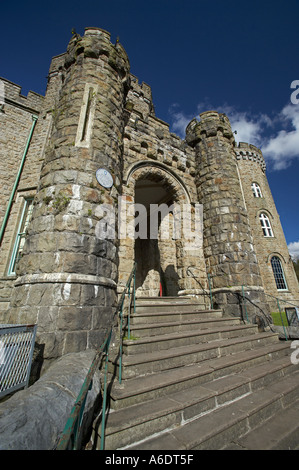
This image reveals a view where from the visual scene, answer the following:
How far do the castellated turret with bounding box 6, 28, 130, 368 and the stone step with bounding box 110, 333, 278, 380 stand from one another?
959 mm

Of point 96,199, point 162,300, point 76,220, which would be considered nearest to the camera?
point 76,220

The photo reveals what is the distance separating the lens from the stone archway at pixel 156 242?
630cm

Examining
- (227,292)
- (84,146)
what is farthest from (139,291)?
(84,146)

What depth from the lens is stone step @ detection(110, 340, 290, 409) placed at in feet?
8.05

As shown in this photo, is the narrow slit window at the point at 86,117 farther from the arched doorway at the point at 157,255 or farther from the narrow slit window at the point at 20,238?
the arched doorway at the point at 157,255

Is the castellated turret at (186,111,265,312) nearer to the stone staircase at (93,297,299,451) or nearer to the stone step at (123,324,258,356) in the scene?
the stone step at (123,324,258,356)

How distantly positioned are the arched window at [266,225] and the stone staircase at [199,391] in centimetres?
1571

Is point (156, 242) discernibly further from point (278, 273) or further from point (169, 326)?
point (278, 273)

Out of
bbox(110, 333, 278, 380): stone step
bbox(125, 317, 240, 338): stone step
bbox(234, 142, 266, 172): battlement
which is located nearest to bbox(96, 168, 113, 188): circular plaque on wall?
bbox(125, 317, 240, 338): stone step

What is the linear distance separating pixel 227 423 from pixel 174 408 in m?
0.59

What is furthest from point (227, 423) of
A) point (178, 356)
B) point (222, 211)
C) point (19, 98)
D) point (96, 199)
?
point (19, 98)

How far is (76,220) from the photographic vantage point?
13.5ft

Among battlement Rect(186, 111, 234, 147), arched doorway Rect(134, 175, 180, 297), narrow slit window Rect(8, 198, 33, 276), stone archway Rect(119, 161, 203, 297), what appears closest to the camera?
stone archway Rect(119, 161, 203, 297)
